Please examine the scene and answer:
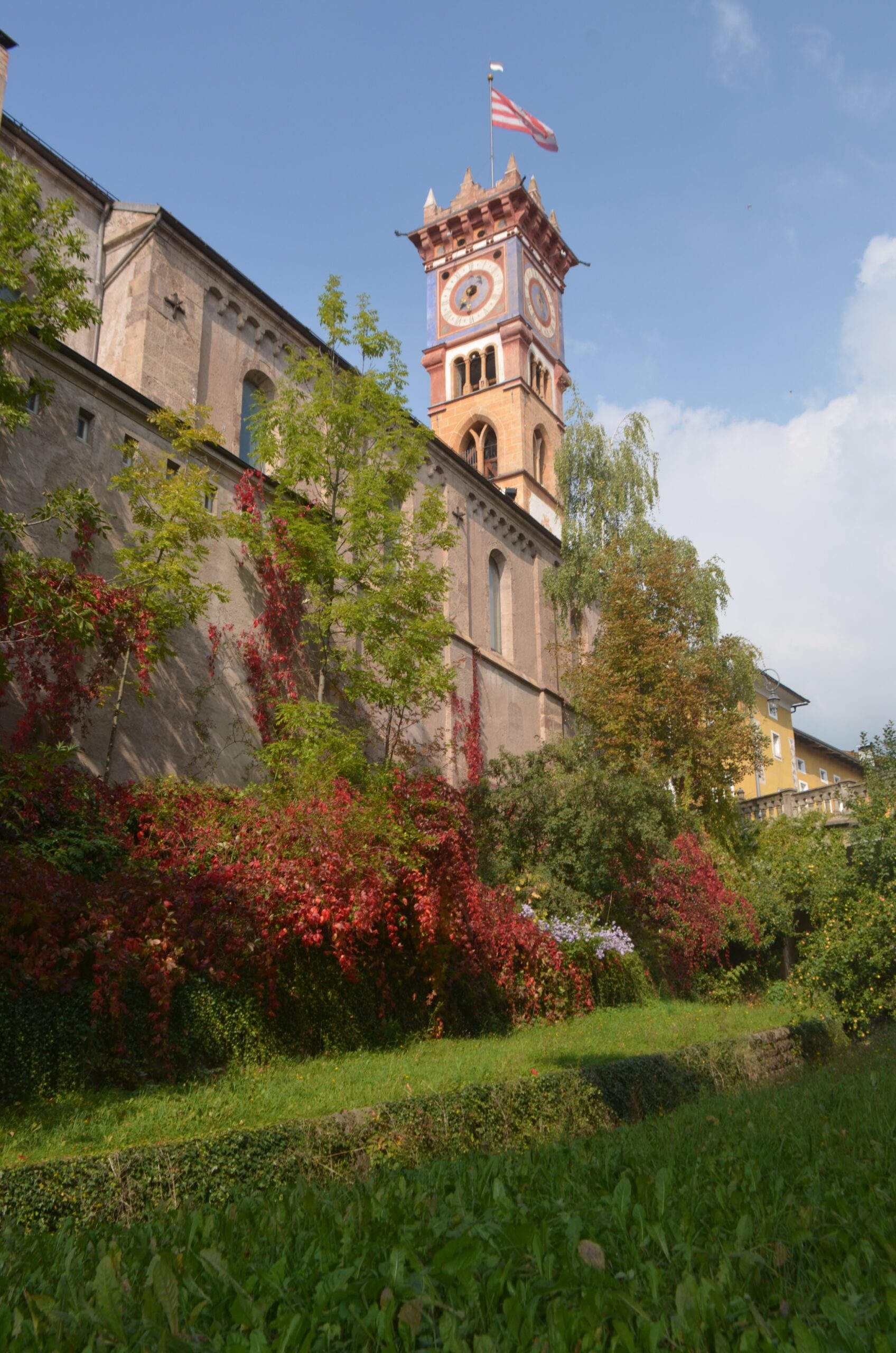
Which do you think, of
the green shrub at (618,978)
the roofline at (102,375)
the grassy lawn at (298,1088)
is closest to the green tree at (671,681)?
the green shrub at (618,978)

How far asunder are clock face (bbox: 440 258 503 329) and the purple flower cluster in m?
28.9

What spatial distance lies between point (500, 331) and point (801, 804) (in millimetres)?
21531

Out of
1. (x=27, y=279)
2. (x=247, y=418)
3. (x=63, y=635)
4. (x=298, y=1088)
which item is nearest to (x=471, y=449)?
(x=247, y=418)

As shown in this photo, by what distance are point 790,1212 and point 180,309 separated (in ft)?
59.9

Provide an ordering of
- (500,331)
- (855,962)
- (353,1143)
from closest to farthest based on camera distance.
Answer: (353,1143)
(855,962)
(500,331)

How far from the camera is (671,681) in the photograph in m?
23.8

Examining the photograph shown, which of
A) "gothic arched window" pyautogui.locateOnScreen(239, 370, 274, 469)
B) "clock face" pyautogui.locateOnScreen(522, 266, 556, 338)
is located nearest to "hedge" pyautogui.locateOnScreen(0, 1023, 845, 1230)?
"gothic arched window" pyautogui.locateOnScreen(239, 370, 274, 469)

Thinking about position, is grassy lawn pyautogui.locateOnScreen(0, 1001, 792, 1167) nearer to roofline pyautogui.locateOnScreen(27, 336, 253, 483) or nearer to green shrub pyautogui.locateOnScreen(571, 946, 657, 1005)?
green shrub pyautogui.locateOnScreen(571, 946, 657, 1005)

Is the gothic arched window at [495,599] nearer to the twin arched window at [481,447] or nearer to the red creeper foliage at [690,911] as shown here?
the red creeper foliage at [690,911]

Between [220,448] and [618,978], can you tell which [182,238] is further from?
[618,978]

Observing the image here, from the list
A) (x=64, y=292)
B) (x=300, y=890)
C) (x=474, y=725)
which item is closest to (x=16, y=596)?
(x=64, y=292)

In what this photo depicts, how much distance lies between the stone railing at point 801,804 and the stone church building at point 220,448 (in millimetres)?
6221

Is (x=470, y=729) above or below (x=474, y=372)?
below

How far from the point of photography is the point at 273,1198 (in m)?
4.66
